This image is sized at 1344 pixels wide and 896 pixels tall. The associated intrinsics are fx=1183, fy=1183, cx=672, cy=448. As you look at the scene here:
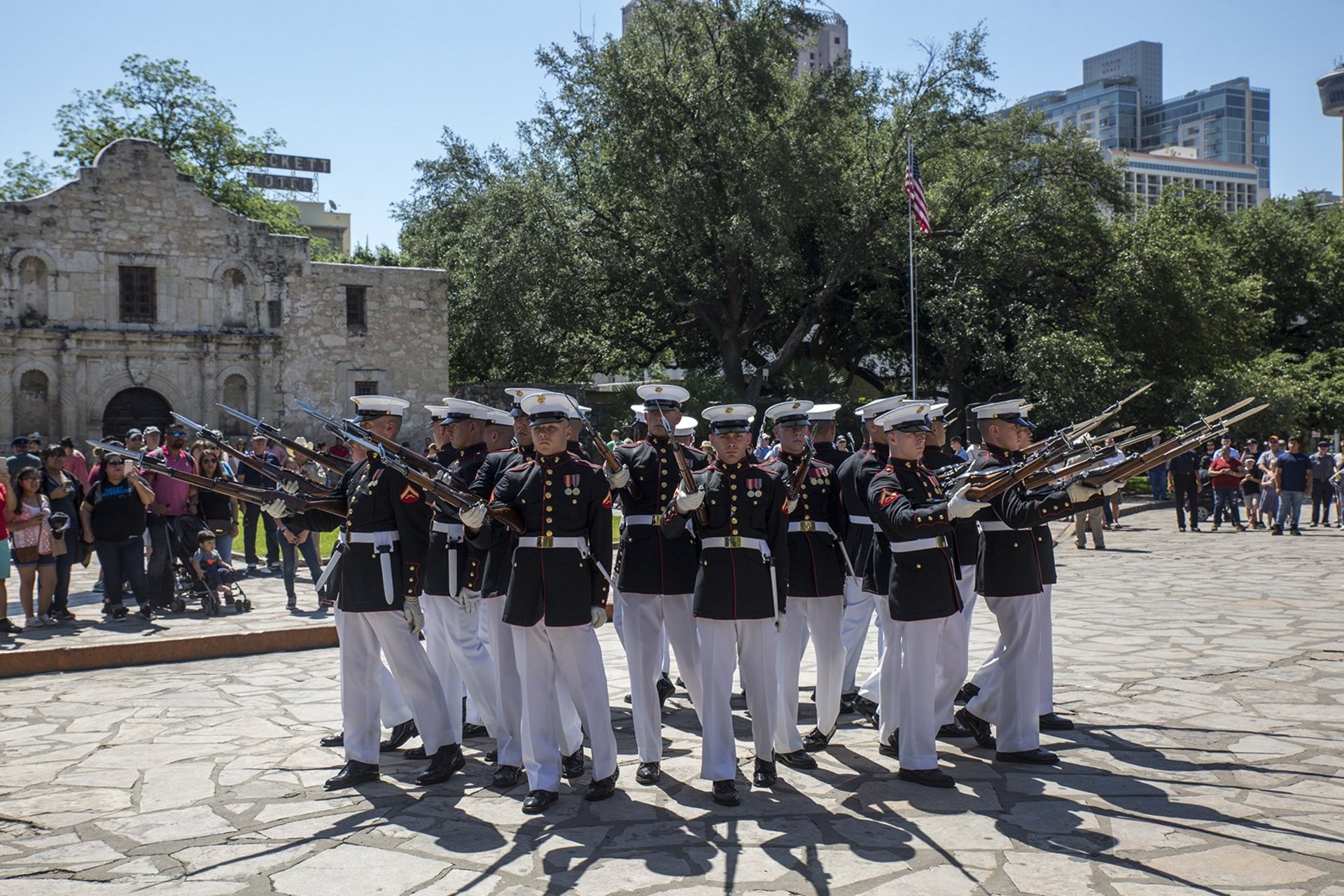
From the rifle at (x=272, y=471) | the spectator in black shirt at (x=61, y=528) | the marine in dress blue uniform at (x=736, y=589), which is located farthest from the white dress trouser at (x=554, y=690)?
the spectator in black shirt at (x=61, y=528)

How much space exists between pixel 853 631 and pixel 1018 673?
1.71 metres

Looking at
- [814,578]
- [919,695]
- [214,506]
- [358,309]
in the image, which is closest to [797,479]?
[814,578]

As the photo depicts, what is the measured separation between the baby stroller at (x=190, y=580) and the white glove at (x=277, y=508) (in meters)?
6.26

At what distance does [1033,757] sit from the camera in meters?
6.91

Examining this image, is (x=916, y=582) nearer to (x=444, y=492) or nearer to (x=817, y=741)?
(x=817, y=741)

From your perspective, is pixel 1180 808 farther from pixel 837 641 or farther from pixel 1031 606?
pixel 837 641

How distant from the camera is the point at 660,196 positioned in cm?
3023

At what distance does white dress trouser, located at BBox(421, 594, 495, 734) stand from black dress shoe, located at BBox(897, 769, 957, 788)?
2.62 m

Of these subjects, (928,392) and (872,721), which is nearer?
(872,721)

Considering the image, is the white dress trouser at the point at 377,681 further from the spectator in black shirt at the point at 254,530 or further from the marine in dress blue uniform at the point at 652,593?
the spectator in black shirt at the point at 254,530

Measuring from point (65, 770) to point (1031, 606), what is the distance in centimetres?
580

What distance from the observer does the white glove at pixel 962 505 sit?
6273 mm

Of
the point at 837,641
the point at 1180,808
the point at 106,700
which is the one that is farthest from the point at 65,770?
the point at 1180,808

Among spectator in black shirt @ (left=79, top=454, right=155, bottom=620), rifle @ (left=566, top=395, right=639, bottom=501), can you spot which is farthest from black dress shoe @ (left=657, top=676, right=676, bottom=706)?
spectator in black shirt @ (left=79, top=454, right=155, bottom=620)
